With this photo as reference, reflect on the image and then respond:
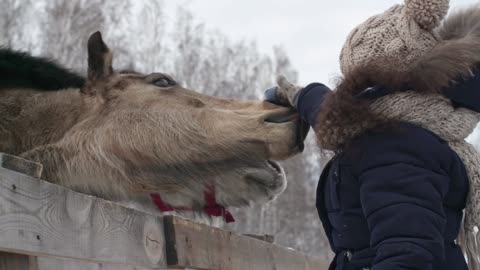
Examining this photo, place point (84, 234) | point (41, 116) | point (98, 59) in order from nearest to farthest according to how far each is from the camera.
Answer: point (84, 234) → point (41, 116) → point (98, 59)

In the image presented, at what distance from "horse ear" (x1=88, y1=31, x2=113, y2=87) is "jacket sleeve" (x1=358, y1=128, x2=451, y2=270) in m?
1.72

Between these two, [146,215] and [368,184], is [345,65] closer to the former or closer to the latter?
[368,184]

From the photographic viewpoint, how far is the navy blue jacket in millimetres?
1860

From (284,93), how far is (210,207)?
29.3 inches

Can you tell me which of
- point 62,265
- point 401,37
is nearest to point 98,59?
point 62,265

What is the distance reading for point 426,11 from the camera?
7.26 ft

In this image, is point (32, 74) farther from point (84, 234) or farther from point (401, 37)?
point (401, 37)

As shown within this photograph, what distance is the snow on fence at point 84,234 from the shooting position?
5.81ft

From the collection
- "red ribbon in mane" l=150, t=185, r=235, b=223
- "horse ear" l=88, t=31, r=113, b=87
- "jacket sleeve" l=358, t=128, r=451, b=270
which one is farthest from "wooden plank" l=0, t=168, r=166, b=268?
"horse ear" l=88, t=31, r=113, b=87

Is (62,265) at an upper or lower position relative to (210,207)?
lower

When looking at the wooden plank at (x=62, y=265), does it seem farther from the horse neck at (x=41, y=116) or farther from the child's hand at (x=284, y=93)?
the child's hand at (x=284, y=93)

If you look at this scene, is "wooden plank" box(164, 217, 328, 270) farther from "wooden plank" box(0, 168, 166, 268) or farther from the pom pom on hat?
the pom pom on hat

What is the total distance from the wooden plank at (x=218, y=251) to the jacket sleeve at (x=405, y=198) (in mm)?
911

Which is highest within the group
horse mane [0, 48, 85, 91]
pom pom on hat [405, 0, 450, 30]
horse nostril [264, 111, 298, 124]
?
horse mane [0, 48, 85, 91]
